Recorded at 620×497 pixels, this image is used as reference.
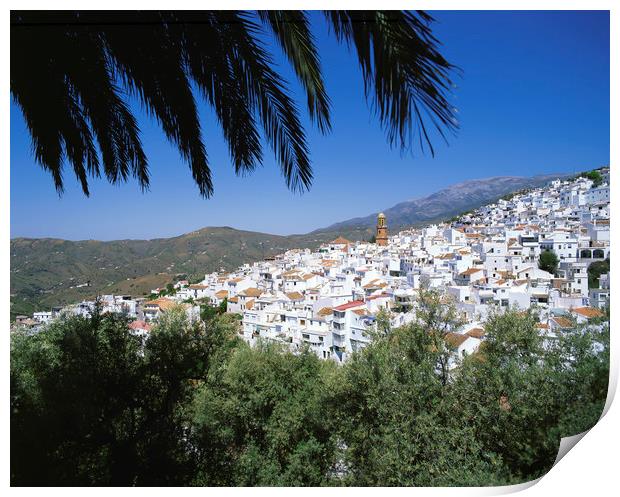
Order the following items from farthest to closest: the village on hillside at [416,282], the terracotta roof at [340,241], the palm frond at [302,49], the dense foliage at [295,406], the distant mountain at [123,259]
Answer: the terracotta roof at [340,241] → the village on hillside at [416,282] → the distant mountain at [123,259] → the dense foliage at [295,406] → the palm frond at [302,49]

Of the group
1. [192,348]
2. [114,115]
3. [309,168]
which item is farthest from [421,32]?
[192,348]

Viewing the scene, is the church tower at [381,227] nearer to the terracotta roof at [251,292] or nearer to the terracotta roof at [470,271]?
the terracotta roof at [251,292]

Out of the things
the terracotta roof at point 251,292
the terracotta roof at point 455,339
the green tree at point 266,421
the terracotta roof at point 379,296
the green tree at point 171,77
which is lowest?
the green tree at point 266,421

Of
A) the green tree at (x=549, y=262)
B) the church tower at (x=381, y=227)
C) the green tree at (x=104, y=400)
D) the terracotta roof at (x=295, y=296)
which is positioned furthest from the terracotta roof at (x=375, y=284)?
the green tree at (x=104, y=400)

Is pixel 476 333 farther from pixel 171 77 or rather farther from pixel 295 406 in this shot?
pixel 171 77

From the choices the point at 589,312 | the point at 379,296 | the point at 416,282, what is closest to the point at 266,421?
the point at 379,296
